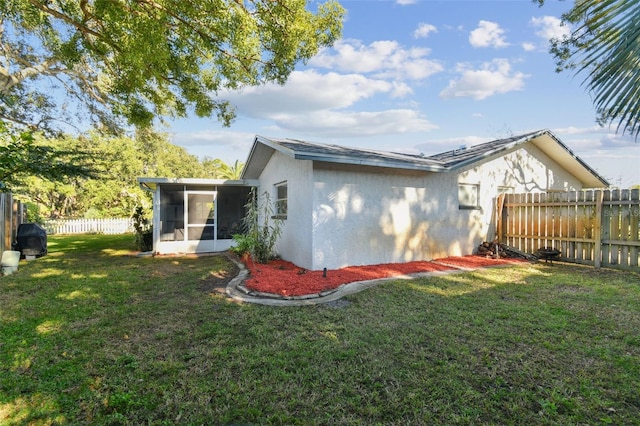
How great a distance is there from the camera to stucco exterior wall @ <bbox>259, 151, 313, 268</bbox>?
789cm

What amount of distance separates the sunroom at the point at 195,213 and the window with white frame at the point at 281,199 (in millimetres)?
2449

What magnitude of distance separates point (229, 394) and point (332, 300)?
2947 mm

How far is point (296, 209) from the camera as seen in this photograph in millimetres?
8656

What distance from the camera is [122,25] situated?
6.32m

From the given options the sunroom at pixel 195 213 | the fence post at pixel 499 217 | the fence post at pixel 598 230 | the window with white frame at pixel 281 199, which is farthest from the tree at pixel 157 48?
the fence post at pixel 598 230

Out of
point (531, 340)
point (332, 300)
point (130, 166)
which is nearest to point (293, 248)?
point (332, 300)

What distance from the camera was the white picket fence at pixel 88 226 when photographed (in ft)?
67.1

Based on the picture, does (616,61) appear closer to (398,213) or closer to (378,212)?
(378,212)

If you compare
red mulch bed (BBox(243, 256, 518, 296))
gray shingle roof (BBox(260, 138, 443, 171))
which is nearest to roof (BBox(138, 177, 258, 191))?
gray shingle roof (BBox(260, 138, 443, 171))

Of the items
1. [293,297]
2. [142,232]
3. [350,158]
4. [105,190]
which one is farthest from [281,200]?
[105,190]

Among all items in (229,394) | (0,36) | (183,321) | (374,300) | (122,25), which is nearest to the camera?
(229,394)

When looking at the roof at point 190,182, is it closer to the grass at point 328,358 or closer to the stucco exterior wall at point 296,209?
the stucco exterior wall at point 296,209

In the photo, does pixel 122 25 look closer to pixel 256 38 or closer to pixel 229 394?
pixel 256 38

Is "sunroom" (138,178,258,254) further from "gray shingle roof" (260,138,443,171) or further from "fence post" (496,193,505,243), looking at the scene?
"fence post" (496,193,505,243)
